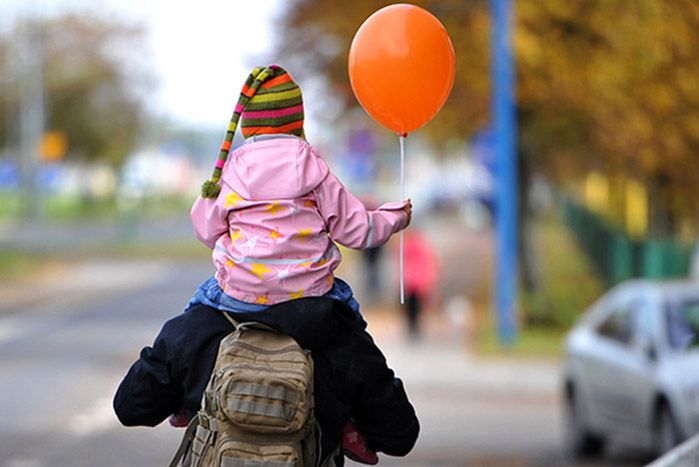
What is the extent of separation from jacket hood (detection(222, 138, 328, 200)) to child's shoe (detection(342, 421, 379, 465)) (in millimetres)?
651

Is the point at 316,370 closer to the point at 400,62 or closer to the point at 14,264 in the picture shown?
the point at 400,62

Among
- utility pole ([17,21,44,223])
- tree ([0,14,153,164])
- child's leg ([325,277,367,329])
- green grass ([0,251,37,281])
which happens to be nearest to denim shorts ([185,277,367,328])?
child's leg ([325,277,367,329])

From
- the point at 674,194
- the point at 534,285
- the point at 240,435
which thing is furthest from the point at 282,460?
the point at 534,285

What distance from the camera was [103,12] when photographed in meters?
72.1

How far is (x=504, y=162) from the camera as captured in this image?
2298cm

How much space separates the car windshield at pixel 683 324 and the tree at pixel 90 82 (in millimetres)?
58470

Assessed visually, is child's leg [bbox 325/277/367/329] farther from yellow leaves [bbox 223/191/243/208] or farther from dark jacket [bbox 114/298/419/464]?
yellow leaves [bbox 223/191/243/208]

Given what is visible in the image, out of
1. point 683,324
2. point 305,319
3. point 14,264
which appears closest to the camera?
point 305,319

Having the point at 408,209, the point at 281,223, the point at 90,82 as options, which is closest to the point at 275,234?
the point at 281,223

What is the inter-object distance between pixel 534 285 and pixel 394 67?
25.0 m

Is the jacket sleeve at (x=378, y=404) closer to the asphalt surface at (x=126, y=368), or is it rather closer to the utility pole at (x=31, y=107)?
the asphalt surface at (x=126, y=368)

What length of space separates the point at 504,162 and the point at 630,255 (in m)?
5.35

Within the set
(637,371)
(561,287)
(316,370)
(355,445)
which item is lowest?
(561,287)

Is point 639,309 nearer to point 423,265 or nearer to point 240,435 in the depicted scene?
point 240,435
